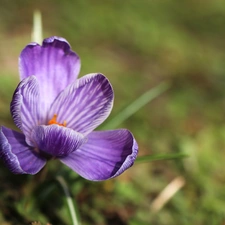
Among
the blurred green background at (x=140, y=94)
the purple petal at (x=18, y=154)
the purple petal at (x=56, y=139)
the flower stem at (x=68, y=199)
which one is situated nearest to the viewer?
the purple petal at (x=18, y=154)

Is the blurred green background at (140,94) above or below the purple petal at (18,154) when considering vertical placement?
below

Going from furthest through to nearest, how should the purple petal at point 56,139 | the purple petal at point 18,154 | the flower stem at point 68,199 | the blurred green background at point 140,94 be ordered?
the blurred green background at point 140,94 < the flower stem at point 68,199 < the purple petal at point 56,139 < the purple petal at point 18,154

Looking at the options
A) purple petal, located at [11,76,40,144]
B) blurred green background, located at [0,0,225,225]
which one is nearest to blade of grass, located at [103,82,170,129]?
blurred green background, located at [0,0,225,225]

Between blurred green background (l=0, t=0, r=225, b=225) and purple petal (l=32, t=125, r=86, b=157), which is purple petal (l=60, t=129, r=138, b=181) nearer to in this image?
purple petal (l=32, t=125, r=86, b=157)

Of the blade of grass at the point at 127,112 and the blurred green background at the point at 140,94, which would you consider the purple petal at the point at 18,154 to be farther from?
the blade of grass at the point at 127,112

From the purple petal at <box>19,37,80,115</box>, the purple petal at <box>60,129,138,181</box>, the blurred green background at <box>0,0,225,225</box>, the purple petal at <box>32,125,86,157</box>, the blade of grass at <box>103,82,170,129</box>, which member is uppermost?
the purple petal at <box>19,37,80,115</box>

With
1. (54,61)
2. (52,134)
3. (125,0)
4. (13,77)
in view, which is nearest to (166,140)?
(13,77)

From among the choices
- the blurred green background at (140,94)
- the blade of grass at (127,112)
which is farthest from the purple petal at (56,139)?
the blade of grass at (127,112)

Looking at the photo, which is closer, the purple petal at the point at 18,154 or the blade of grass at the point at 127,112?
the purple petal at the point at 18,154

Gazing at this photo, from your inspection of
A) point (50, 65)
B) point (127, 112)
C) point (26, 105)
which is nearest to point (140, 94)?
point (127, 112)
